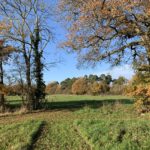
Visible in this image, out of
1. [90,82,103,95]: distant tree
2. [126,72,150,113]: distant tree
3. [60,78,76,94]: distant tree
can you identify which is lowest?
[126,72,150,113]: distant tree

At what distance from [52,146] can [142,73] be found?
14373 millimetres

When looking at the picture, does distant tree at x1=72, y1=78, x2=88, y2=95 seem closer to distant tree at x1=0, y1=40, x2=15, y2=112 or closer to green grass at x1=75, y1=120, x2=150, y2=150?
distant tree at x1=0, y1=40, x2=15, y2=112

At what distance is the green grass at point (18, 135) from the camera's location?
14.5 metres

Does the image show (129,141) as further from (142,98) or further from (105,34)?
(105,34)

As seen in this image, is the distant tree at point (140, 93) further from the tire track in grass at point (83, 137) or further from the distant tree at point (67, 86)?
the distant tree at point (67, 86)

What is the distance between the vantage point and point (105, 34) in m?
27.4

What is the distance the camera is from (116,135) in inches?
569

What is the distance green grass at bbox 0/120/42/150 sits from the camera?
14.5 metres

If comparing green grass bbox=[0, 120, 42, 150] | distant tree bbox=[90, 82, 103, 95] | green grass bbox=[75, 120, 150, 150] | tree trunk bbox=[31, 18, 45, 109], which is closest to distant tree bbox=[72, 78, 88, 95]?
distant tree bbox=[90, 82, 103, 95]

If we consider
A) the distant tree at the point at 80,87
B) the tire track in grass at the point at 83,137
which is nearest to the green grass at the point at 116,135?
the tire track in grass at the point at 83,137

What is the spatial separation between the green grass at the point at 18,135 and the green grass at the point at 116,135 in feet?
7.01

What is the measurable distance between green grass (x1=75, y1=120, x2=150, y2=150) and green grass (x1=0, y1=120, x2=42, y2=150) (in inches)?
84.1

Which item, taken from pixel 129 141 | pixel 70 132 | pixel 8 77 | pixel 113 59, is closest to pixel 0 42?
pixel 8 77

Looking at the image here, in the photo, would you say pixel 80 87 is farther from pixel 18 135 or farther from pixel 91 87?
pixel 18 135
